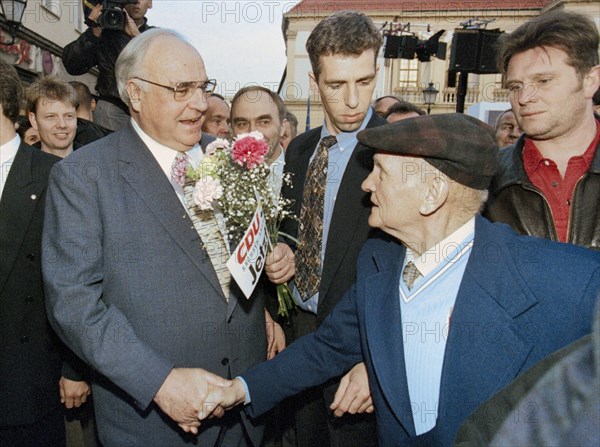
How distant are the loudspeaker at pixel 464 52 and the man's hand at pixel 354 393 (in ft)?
22.0

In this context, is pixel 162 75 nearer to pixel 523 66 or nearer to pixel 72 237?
pixel 72 237

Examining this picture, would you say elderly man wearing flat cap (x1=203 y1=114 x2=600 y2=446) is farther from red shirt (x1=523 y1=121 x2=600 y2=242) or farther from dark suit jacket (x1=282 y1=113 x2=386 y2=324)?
red shirt (x1=523 y1=121 x2=600 y2=242)

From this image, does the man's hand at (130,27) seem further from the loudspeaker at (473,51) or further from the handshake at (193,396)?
the loudspeaker at (473,51)

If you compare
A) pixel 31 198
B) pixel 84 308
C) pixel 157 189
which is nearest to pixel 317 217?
pixel 157 189

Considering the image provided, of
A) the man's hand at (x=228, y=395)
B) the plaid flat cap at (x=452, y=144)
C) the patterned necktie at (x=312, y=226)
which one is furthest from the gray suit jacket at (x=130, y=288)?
the plaid flat cap at (x=452, y=144)

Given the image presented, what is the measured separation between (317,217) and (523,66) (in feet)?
3.47

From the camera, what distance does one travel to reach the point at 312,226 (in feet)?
7.90

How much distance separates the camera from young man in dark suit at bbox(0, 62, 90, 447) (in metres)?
2.33

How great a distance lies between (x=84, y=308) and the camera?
183 centimetres

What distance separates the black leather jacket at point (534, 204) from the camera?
2035 mm

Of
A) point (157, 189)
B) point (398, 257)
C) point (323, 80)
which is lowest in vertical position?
point (398, 257)

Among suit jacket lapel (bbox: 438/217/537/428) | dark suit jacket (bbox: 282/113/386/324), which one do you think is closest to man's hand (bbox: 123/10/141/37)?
dark suit jacket (bbox: 282/113/386/324)

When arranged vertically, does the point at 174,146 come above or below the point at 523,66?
below

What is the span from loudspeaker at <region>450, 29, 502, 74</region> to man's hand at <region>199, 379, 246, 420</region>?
6.89m
